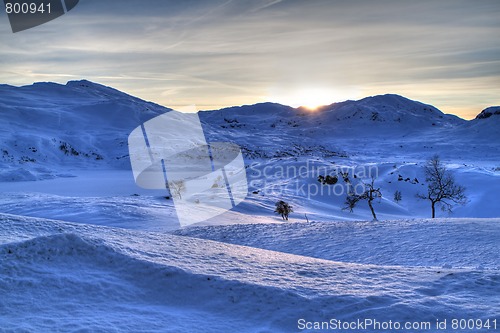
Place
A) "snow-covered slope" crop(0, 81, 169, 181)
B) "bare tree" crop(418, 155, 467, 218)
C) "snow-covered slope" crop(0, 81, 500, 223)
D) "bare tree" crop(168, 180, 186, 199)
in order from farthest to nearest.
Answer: "snow-covered slope" crop(0, 81, 169, 181) → "bare tree" crop(168, 180, 186, 199) → "bare tree" crop(418, 155, 467, 218) → "snow-covered slope" crop(0, 81, 500, 223)

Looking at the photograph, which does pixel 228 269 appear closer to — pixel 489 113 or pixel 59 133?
pixel 59 133

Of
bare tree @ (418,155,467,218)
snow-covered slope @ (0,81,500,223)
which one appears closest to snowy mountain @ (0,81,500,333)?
snow-covered slope @ (0,81,500,223)

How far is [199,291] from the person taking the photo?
290 inches

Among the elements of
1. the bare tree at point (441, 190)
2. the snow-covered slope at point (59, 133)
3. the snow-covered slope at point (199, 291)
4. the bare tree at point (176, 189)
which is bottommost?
the bare tree at point (441, 190)

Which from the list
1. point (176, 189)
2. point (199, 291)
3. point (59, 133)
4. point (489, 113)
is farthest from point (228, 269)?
point (489, 113)

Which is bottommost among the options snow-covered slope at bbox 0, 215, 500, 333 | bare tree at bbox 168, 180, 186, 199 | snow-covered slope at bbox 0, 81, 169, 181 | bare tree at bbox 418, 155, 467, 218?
bare tree at bbox 418, 155, 467, 218

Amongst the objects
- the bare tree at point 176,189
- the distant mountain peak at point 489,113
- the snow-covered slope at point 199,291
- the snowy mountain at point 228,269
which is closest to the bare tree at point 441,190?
the snowy mountain at point 228,269

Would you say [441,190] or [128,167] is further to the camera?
[128,167]

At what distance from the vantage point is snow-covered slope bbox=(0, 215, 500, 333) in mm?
6121

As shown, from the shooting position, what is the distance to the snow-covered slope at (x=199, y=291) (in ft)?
20.1

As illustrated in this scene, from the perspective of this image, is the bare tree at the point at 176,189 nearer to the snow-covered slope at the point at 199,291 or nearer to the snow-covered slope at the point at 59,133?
the snow-covered slope at the point at 59,133

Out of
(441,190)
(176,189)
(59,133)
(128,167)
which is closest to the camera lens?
(441,190)

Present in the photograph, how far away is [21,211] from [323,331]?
1515 cm

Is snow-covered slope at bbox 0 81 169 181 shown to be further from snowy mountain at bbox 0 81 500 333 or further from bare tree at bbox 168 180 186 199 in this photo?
snowy mountain at bbox 0 81 500 333
